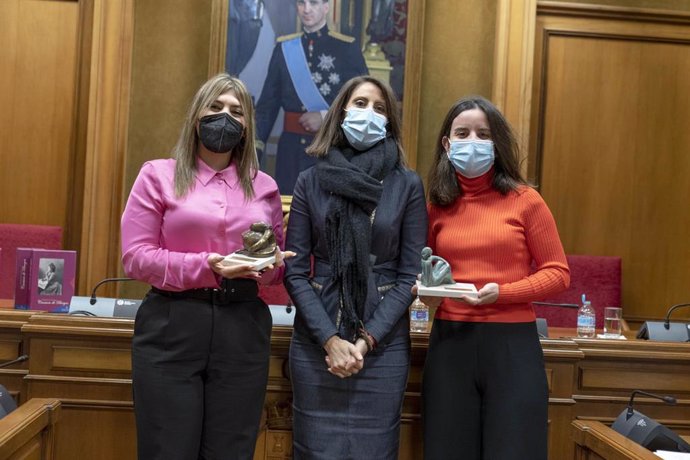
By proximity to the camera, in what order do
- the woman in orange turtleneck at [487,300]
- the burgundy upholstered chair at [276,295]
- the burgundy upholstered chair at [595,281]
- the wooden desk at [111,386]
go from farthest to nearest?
the burgundy upholstered chair at [595,281], the burgundy upholstered chair at [276,295], the wooden desk at [111,386], the woman in orange turtleneck at [487,300]

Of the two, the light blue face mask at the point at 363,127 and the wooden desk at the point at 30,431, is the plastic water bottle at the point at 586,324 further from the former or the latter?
the wooden desk at the point at 30,431

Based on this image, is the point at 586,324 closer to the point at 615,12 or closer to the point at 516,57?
the point at 516,57

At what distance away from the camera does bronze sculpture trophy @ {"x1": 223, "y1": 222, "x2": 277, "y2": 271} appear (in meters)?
2.23

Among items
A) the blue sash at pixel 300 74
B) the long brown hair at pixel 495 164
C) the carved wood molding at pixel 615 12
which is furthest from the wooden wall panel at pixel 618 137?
the long brown hair at pixel 495 164

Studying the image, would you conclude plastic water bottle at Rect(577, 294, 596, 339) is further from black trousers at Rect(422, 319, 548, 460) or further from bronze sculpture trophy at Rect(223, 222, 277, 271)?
bronze sculpture trophy at Rect(223, 222, 277, 271)

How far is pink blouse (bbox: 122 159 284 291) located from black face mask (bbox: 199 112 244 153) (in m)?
0.10

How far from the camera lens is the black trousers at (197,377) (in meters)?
2.27

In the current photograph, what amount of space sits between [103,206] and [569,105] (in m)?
3.01

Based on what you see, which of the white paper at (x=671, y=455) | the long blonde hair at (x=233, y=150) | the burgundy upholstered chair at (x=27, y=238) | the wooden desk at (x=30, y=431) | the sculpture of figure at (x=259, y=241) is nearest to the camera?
the wooden desk at (x=30, y=431)

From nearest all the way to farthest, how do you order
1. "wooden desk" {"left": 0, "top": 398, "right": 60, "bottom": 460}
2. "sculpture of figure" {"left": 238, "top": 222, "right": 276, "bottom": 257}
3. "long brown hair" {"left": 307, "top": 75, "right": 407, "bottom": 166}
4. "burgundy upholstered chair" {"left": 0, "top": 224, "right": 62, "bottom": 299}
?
"wooden desk" {"left": 0, "top": 398, "right": 60, "bottom": 460}
"sculpture of figure" {"left": 238, "top": 222, "right": 276, "bottom": 257}
"long brown hair" {"left": 307, "top": 75, "right": 407, "bottom": 166}
"burgundy upholstered chair" {"left": 0, "top": 224, "right": 62, "bottom": 299}

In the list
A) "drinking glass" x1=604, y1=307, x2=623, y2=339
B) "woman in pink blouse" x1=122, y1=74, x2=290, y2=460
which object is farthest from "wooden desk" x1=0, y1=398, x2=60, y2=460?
"drinking glass" x1=604, y1=307, x2=623, y2=339

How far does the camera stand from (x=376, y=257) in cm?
248

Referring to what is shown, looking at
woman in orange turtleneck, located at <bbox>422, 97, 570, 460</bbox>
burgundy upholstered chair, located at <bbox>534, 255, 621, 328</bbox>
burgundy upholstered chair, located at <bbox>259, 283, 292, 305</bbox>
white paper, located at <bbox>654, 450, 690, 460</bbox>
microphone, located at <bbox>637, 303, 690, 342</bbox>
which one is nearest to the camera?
white paper, located at <bbox>654, 450, 690, 460</bbox>

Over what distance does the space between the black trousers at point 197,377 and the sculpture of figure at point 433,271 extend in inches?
19.5
